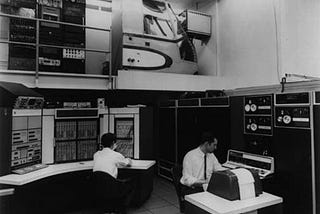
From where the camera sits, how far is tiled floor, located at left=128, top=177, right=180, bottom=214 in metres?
3.47

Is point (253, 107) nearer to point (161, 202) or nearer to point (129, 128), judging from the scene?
point (129, 128)

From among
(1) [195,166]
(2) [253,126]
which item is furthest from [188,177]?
(2) [253,126]

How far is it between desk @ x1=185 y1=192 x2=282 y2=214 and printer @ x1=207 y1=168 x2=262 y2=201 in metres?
0.04

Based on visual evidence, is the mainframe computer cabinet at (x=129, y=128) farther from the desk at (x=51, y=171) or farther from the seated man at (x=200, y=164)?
the seated man at (x=200, y=164)

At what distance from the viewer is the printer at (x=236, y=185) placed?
1.98 m

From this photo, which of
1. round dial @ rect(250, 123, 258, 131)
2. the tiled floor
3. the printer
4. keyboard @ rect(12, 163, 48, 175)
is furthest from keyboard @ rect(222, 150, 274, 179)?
keyboard @ rect(12, 163, 48, 175)

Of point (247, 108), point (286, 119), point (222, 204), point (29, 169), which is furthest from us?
point (247, 108)

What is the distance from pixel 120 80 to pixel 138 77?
1.16 feet

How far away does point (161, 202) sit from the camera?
3.83m

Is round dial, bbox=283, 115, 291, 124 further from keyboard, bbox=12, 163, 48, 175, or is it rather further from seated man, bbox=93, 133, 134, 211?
keyboard, bbox=12, 163, 48, 175

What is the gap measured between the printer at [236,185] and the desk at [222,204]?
4 cm

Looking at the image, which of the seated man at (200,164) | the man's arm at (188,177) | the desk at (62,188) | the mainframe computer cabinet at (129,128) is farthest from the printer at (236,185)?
the mainframe computer cabinet at (129,128)

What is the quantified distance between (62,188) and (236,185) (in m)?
2.52

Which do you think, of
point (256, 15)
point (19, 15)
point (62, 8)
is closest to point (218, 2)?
point (256, 15)
